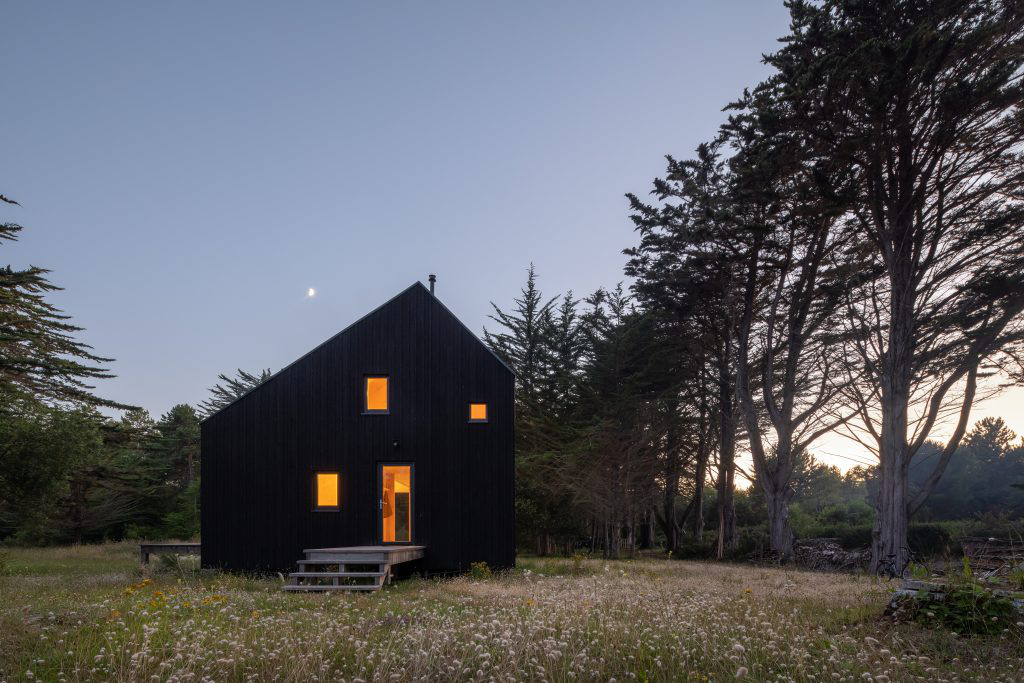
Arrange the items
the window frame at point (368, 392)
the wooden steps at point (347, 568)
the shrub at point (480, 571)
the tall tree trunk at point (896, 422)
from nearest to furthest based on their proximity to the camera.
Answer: the wooden steps at point (347, 568) → the shrub at point (480, 571) → the tall tree trunk at point (896, 422) → the window frame at point (368, 392)

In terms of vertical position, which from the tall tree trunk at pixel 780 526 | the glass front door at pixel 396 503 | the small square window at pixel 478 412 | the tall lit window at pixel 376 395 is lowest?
the tall tree trunk at pixel 780 526

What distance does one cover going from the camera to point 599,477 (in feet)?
79.4

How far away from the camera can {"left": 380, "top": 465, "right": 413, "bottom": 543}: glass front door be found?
16339 millimetres

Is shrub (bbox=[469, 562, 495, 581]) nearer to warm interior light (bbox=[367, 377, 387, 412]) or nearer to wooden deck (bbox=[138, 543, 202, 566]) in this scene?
warm interior light (bbox=[367, 377, 387, 412])

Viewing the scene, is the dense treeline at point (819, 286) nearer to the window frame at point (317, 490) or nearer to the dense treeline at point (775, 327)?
the dense treeline at point (775, 327)

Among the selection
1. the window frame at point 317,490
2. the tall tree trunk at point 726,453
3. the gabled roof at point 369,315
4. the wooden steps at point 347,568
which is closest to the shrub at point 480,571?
the wooden steps at point 347,568

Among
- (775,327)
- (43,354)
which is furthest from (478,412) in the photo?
(43,354)

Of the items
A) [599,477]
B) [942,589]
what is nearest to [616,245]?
[599,477]

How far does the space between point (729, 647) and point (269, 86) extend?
63.9 feet

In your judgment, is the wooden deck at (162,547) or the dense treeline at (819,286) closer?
the dense treeline at (819,286)

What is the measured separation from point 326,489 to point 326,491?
0.18 feet

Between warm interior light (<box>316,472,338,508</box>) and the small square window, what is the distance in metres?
3.94

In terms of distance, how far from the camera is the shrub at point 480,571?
592 inches

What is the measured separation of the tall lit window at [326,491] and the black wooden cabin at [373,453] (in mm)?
27
